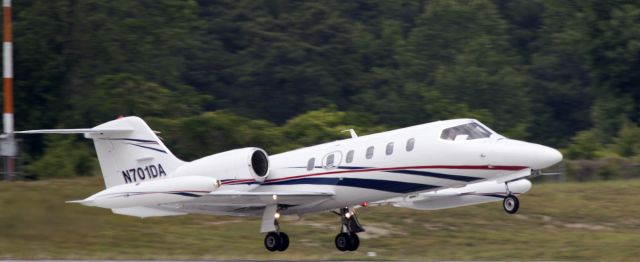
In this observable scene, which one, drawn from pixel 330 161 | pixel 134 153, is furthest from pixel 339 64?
pixel 330 161

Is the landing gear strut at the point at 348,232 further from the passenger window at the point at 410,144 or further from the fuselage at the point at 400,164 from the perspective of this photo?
the passenger window at the point at 410,144

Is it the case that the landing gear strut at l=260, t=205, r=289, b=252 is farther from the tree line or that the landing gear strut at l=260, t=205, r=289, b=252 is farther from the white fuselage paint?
the tree line

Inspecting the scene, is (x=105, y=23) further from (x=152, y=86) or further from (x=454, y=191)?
(x=454, y=191)

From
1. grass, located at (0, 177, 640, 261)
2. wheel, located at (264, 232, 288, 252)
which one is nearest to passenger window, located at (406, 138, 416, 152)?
wheel, located at (264, 232, 288, 252)

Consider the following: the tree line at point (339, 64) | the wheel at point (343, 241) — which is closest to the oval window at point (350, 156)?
the wheel at point (343, 241)

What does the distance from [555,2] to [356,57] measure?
470 inches

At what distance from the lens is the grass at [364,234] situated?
94.6 ft

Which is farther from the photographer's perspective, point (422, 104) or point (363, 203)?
point (422, 104)

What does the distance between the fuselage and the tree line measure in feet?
62.8

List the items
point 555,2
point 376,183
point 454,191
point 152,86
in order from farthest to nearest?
point 555,2 → point 152,86 → point 454,191 → point 376,183

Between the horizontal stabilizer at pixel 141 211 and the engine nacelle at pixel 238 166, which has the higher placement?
the engine nacelle at pixel 238 166

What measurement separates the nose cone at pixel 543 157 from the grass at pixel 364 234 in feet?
16.7

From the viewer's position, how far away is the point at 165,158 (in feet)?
94.0

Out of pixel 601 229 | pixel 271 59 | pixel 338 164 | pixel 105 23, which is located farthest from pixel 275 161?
pixel 271 59
